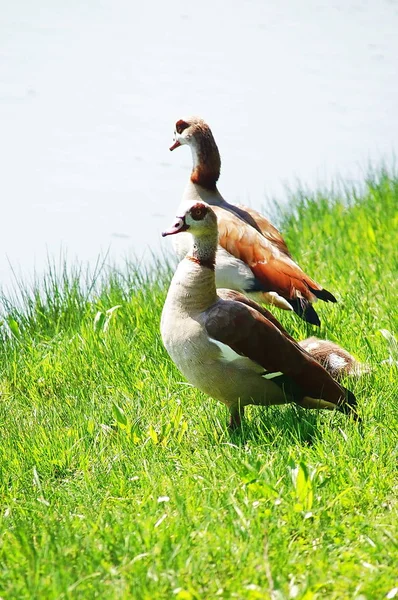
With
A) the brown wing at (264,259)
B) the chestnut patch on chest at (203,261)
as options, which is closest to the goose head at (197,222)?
the chestnut patch on chest at (203,261)

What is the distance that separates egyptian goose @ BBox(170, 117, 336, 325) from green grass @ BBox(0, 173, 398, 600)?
200 millimetres

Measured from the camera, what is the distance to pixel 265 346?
16.0ft

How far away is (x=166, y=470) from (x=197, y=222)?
1.28 meters

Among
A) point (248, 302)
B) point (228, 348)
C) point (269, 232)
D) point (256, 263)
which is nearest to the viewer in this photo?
point (228, 348)

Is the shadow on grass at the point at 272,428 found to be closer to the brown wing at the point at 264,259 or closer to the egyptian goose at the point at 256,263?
the egyptian goose at the point at 256,263

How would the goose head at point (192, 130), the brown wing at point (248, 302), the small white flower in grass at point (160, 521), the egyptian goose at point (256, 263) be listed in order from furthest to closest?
1. the goose head at point (192, 130)
2. the egyptian goose at point (256, 263)
3. the brown wing at point (248, 302)
4. the small white flower in grass at point (160, 521)

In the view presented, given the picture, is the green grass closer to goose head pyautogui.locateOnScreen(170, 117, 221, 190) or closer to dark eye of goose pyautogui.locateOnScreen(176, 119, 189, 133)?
goose head pyautogui.locateOnScreen(170, 117, 221, 190)

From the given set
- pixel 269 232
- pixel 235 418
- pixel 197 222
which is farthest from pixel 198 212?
pixel 269 232

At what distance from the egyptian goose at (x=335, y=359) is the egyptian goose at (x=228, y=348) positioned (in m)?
0.43

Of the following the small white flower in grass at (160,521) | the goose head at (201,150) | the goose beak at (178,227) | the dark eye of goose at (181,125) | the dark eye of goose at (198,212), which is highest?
the dark eye of goose at (181,125)

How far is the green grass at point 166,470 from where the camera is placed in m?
3.56

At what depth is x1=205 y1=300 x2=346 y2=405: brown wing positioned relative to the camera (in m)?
4.79

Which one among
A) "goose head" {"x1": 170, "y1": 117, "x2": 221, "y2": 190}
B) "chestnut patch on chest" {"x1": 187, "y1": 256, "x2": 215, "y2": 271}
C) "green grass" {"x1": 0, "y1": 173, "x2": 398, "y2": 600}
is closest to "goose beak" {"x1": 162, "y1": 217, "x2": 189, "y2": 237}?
"chestnut patch on chest" {"x1": 187, "y1": 256, "x2": 215, "y2": 271}

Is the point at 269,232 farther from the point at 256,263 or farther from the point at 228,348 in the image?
the point at 228,348
